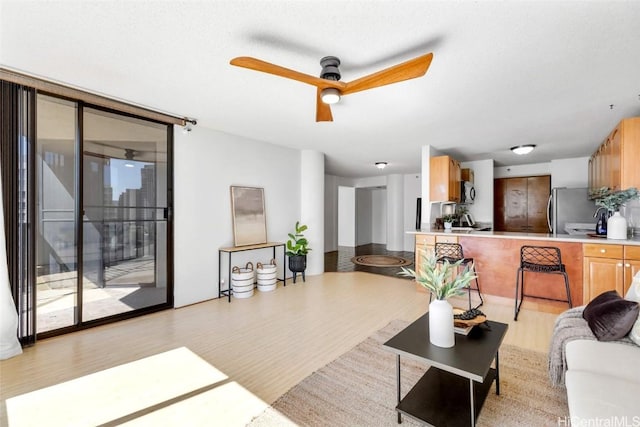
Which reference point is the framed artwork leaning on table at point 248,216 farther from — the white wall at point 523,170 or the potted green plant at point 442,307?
the white wall at point 523,170

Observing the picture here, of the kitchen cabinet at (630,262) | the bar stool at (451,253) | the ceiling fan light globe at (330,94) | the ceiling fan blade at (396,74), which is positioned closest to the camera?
the ceiling fan blade at (396,74)

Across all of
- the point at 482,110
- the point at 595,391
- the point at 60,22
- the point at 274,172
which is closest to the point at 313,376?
the point at 595,391

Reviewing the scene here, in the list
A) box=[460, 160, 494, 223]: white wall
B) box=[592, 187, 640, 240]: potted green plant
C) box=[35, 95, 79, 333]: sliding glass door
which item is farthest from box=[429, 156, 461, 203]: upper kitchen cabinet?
box=[35, 95, 79, 333]: sliding glass door

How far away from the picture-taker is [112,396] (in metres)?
1.91

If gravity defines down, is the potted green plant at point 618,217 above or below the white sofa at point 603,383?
above

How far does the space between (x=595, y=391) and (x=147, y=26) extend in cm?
309

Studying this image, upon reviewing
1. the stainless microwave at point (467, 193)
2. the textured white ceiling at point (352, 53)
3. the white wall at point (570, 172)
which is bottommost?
the stainless microwave at point (467, 193)

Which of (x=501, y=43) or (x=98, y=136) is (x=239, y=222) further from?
(x=501, y=43)

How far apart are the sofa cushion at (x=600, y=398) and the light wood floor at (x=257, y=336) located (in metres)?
1.35

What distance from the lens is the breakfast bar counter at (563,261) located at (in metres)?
2.95

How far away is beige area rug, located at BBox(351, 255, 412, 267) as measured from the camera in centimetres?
635

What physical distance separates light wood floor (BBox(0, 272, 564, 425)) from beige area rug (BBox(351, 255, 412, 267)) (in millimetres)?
2085

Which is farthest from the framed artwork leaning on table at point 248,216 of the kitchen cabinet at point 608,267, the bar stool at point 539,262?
the kitchen cabinet at point 608,267

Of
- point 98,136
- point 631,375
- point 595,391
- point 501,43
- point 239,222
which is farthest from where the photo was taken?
point 239,222
